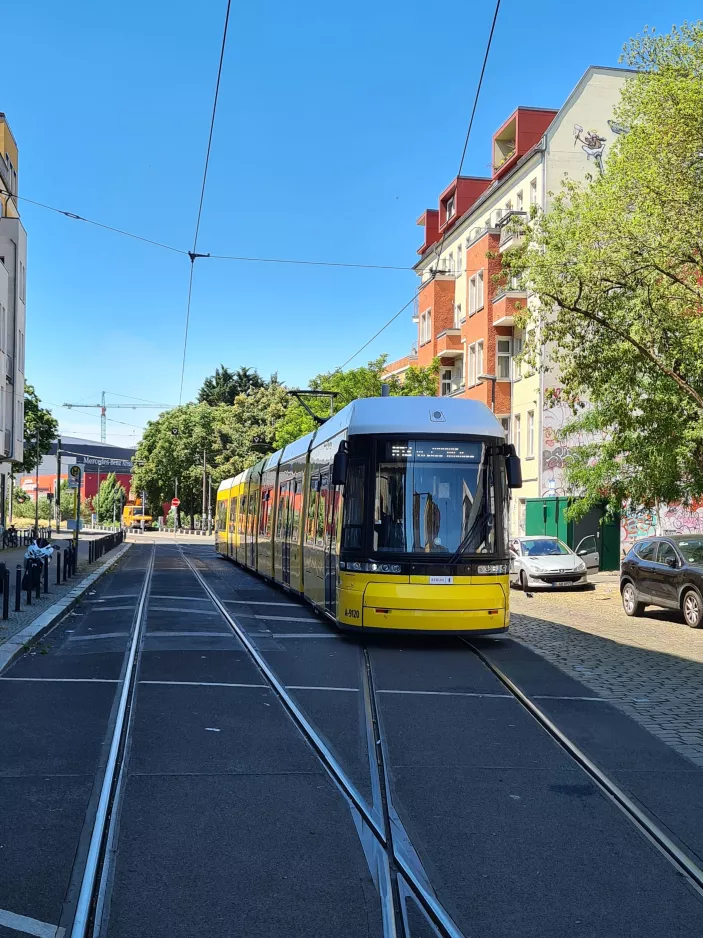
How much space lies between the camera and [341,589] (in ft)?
46.8

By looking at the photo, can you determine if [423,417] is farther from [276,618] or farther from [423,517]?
[276,618]

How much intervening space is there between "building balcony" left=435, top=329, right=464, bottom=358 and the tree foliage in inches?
2759

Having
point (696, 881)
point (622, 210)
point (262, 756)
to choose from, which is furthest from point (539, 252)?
point (696, 881)

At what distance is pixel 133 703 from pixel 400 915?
18.1 feet

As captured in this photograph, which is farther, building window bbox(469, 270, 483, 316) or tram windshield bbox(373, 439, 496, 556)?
building window bbox(469, 270, 483, 316)

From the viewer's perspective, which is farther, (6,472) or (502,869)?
(6,472)

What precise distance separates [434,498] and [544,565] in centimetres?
1475

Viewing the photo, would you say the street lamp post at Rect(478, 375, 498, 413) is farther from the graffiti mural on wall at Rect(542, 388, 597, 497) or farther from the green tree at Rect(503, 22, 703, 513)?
the green tree at Rect(503, 22, 703, 513)

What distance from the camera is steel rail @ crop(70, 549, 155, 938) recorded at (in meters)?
4.55

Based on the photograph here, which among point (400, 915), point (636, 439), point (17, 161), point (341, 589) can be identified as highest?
point (17, 161)

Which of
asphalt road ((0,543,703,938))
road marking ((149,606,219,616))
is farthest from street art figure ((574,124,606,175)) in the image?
asphalt road ((0,543,703,938))

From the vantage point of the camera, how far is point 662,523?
118 ft

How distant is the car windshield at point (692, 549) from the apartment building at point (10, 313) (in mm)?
30635

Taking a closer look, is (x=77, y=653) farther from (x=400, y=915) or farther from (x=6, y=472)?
(x=6, y=472)
